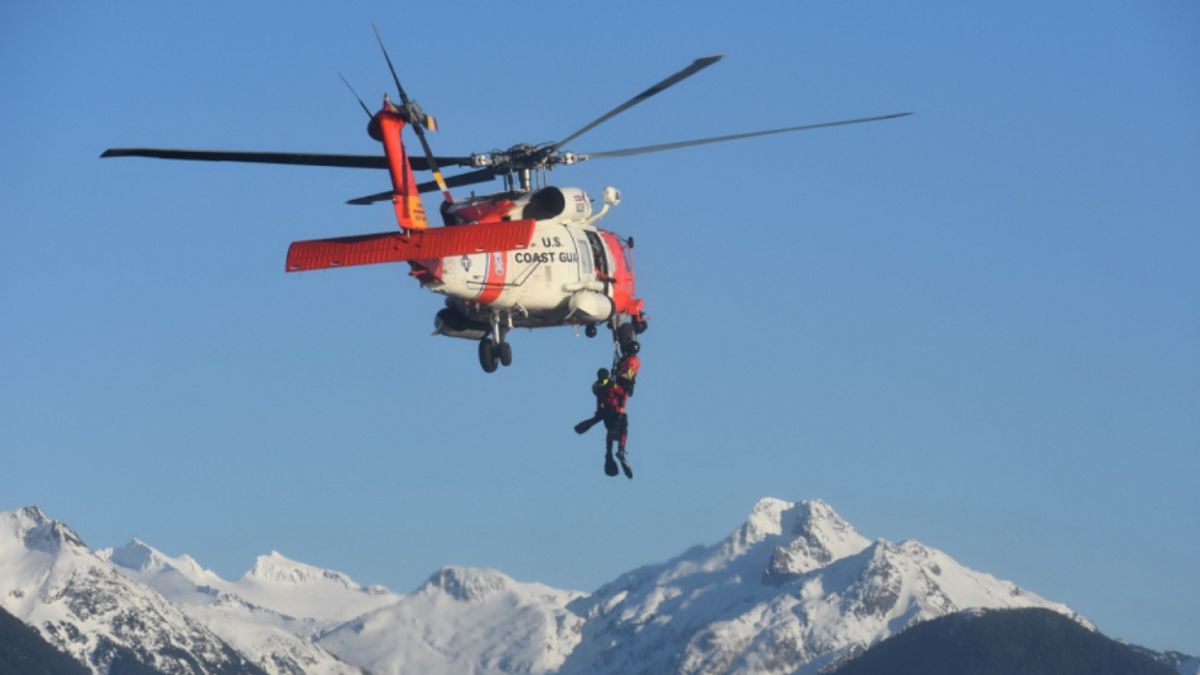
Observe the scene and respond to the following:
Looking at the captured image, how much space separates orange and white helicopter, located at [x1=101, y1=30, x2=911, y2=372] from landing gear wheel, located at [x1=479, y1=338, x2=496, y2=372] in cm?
4

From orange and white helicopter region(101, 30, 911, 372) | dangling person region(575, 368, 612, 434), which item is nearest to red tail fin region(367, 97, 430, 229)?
orange and white helicopter region(101, 30, 911, 372)

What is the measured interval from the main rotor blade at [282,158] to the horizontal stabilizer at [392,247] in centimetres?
402

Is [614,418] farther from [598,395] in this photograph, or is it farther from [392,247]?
[392,247]

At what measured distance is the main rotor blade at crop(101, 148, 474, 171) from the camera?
84875 millimetres

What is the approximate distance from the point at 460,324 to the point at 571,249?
6.37 meters

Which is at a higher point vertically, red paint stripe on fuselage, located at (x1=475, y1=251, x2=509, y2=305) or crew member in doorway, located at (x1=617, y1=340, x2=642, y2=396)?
red paint stripe on fuselage, located at (x1=475, y1=251, x2=509, y2=305)

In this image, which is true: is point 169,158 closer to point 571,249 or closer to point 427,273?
point 427,273

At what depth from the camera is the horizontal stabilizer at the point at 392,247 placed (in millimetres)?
83188

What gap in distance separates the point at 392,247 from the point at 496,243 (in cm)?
419

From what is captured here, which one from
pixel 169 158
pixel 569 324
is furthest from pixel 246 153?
pixel 569 324

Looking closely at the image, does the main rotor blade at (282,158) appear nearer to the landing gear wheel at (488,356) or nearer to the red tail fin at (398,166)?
the red tail fin at (398,166)

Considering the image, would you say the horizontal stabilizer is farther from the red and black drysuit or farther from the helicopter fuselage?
the red and black drysuit

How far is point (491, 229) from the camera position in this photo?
281 feet

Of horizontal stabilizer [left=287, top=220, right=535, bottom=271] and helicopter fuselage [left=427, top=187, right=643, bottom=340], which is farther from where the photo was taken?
helicopter fuselage [left=427, top=187, right=643, bottom=340]
